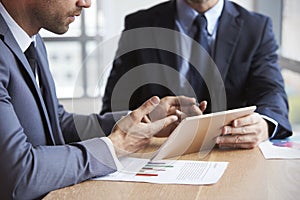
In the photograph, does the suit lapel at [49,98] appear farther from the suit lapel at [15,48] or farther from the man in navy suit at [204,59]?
the man in navy suit at [204,59]

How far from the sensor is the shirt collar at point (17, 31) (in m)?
1.48

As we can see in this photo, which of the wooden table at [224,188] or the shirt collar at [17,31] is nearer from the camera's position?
the wooden table at [224,188]

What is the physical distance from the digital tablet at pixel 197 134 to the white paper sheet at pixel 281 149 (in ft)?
0.42

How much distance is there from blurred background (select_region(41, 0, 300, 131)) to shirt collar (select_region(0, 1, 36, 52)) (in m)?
1.96

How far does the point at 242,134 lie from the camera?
63.4 inches

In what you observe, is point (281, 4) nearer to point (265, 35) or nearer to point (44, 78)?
point (265, 35)

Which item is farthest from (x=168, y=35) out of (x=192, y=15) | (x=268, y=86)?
(x=268, y=86)

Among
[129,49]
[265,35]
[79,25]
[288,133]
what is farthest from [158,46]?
[79,25]

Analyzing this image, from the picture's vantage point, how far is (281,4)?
11.7 feet

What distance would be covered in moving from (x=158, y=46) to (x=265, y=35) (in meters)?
0.46

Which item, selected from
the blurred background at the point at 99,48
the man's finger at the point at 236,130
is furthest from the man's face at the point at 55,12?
the blurred background at the point at 99,48

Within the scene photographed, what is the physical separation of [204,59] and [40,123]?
982 millimetres

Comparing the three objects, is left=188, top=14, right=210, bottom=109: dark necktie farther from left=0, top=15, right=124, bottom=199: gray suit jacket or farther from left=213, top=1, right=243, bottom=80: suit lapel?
left=0, top=15, right=124, bottom=199: gray suit jacket

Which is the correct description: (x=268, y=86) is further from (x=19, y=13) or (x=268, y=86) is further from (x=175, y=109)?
(x=19, y=13)
